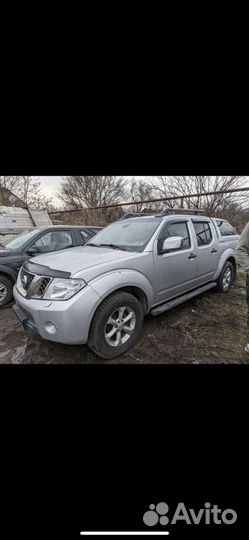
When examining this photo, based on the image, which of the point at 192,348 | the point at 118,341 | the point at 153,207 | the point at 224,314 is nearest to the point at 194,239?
the point at 224,314

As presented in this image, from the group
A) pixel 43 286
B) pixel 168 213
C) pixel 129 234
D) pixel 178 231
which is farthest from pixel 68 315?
pixel 168 213

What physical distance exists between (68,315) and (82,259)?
29.7 inches

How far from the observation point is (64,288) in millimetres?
2303

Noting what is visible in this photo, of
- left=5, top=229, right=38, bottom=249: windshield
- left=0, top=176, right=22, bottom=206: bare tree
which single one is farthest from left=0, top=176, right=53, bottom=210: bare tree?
left=5, top=229, right=38, bottom=249: windshield

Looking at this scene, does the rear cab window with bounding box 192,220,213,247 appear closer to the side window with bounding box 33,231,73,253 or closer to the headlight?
the headlight

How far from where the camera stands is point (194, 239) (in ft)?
12.4

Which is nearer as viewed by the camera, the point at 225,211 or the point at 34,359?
the point at 34,359

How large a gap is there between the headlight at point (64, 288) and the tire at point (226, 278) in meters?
3.25

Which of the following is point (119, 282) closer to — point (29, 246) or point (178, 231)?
point (178, 231)

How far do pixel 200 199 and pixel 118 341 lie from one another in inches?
269

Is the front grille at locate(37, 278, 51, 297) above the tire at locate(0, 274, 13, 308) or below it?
above

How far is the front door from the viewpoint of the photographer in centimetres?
310

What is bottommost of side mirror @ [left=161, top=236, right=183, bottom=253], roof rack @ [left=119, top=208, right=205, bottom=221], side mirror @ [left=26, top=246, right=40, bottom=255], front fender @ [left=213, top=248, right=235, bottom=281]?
front fender @ [left=213, top=248, right=235, bottom=281]
